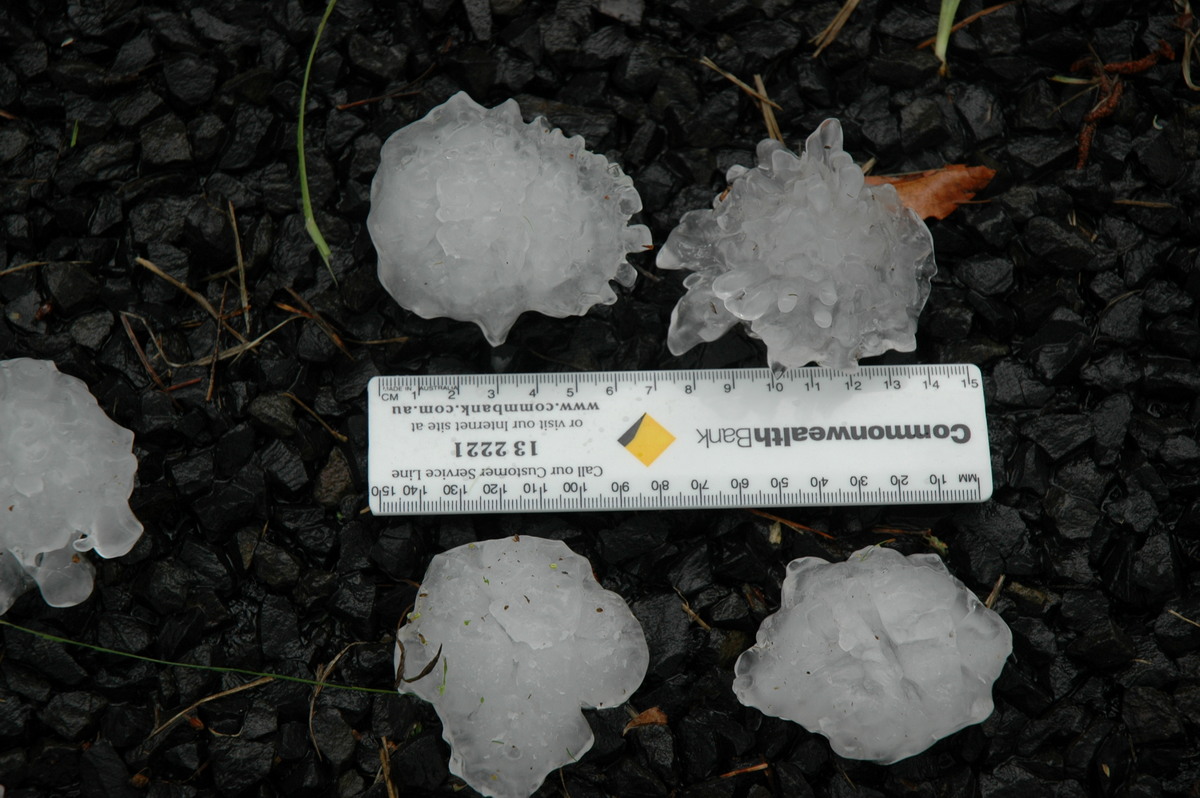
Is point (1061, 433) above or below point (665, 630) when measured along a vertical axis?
above

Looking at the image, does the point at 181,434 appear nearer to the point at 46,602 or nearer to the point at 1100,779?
the point at 46,602

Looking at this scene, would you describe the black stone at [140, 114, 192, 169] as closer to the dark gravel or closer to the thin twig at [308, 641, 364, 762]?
the dark gravel

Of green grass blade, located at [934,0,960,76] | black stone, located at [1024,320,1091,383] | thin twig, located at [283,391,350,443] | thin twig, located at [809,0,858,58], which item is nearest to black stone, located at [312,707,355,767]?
thin twig, located at [283,391,350,443]

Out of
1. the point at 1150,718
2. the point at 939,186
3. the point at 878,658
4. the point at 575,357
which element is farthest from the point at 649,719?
the point at 939,186

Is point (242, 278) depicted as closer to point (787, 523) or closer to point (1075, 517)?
point (787, 523)

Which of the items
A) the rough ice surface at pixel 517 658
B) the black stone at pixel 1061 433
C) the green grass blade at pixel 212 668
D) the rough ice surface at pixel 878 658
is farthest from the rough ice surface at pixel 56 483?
the black stone at pixel 1061 433

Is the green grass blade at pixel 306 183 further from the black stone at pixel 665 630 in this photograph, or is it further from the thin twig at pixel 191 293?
the black stone at pixel 665 630

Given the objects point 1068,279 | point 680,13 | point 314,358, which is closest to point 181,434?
point 314,358
